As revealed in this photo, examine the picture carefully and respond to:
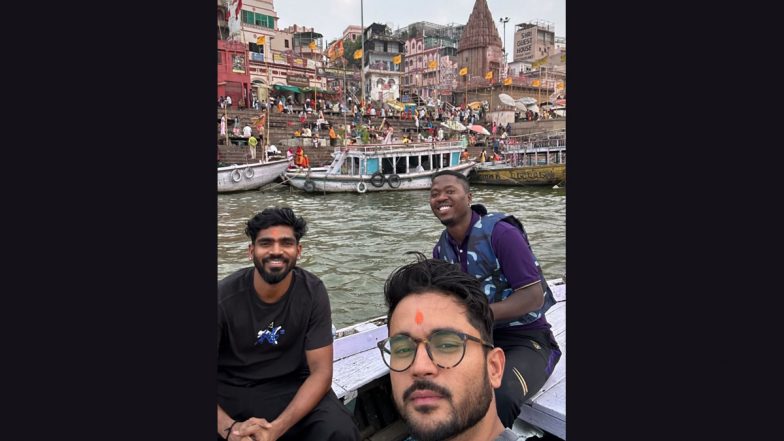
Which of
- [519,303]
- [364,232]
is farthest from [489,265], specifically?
[364,232]

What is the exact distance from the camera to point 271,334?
248cm

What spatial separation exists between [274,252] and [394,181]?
19593mm

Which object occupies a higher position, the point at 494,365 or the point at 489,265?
the point at 489,265

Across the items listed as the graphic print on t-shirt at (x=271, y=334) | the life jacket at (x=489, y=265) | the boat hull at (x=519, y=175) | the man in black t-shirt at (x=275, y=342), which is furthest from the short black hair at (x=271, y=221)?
the boat hull at (x=519, y=175)

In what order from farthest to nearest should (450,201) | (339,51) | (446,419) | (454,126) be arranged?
1. (339,51)
2. (454,126)
3. (450,201)
4. (446,419)

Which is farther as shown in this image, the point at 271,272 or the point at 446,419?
the point at 271,272

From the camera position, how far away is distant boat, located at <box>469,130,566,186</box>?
23.1 metres

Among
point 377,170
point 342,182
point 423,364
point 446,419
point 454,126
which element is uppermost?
point 454,126

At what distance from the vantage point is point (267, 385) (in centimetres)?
248

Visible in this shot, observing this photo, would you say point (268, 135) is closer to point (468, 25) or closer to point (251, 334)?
point (251, 334)

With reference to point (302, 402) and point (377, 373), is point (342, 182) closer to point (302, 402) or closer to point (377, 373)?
point (377, 373)

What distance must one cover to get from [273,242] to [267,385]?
732 mm

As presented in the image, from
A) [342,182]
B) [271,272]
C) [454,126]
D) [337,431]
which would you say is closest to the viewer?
[337,431]

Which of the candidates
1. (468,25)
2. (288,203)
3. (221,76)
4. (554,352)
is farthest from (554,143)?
(468,25)
